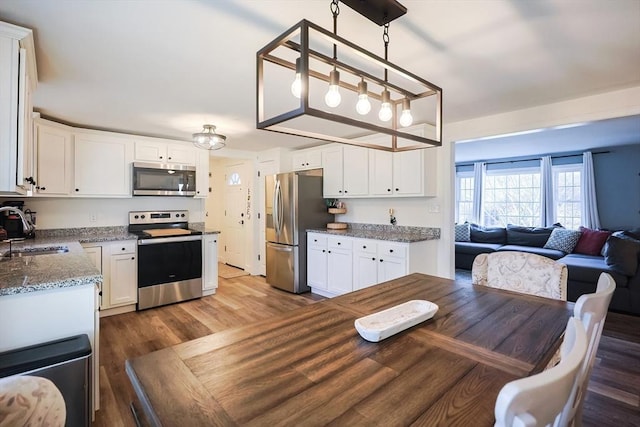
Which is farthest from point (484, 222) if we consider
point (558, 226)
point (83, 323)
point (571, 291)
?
point (83, 323)

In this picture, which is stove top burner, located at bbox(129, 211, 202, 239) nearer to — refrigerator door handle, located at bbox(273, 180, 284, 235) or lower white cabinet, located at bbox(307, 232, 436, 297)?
refrigerator door handle, located at bbox(273, 180, 284, 235)

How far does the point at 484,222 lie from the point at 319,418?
7.53m

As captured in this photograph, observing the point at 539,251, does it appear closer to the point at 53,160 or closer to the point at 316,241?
the point at 316,241

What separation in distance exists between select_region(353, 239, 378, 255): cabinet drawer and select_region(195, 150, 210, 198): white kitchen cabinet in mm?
2341

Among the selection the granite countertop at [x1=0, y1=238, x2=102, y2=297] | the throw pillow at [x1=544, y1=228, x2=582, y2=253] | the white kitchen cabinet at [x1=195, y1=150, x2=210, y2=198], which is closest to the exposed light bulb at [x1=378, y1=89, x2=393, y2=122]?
the granite countertop at [x1=0, y1=238, x2=102, y2=297]

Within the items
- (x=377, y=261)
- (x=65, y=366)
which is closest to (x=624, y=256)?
(x=377, y=261)

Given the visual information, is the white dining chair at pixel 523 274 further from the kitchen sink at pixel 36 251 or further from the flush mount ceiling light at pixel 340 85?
the kitchen sink at pixel 36 251

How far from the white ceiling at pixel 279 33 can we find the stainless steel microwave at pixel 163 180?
3.73 ft

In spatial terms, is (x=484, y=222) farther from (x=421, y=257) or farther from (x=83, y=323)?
(x=83, y=323)

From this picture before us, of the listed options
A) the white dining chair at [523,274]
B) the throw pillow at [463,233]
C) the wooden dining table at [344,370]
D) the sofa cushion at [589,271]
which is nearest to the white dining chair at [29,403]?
the wooden dining table at [344,370]

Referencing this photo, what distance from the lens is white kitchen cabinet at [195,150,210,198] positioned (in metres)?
4.57

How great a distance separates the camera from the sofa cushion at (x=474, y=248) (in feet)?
18.8

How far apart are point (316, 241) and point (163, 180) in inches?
87.8

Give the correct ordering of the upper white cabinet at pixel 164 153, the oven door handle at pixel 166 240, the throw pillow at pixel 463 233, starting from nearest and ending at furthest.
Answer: the oven door handle at pixel 166 240
the upper white cabinet at pixel 164 153
the throw pillow at pixel 463 233
